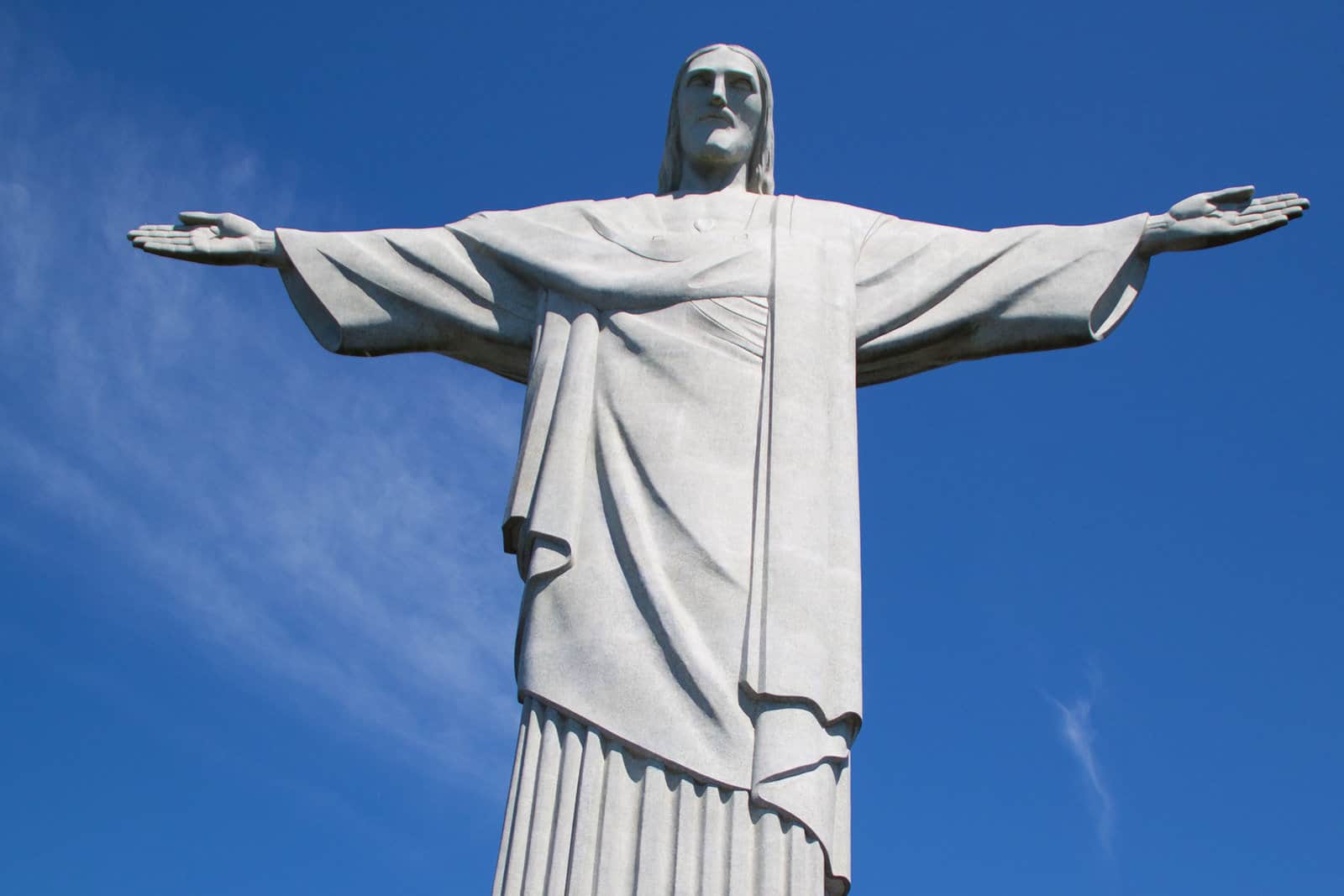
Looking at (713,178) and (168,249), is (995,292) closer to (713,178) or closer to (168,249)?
(713,178)

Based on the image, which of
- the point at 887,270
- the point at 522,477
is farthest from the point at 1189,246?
the point at 522,477

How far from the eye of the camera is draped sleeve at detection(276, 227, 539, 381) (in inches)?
431

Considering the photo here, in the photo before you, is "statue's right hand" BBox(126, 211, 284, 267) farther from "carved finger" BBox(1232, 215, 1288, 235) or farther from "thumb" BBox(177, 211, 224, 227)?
"carved finger" BBox(1232, 215, 1288, 235)

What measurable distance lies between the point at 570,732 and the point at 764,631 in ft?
3.83

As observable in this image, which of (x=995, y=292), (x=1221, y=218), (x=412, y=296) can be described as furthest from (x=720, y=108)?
(x=1221, y=218)

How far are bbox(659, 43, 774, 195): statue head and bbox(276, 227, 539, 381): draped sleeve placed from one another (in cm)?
164

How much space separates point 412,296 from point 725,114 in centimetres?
249

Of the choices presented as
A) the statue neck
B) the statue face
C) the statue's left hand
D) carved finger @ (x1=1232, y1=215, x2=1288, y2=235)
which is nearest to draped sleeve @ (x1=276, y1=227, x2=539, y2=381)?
the statue neck

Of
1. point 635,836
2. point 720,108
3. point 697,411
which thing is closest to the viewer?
point 635,836

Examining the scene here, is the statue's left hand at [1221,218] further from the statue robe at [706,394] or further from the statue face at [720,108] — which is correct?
the statue face at [720,108]

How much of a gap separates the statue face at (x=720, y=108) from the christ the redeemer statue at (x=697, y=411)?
0.07 feet

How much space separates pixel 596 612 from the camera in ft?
30.0

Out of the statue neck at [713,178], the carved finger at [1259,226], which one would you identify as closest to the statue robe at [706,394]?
the statue neck at [713,178]

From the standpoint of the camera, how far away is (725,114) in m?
11.5
